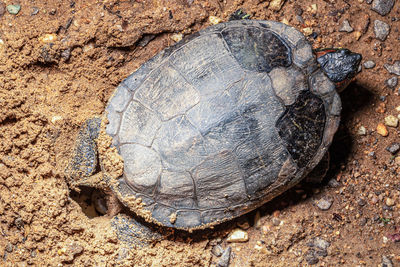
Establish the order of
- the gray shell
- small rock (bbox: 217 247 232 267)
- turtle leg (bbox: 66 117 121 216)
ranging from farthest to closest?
1. small rock (bbox: 217 247 232 267)
2. turtle leg (bbox: 66 117 121 216)
3. the gray shell

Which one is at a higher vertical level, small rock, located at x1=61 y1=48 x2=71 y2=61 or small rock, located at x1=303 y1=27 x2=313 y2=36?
small rock, located at x1=61 y1=48 x2=71 y2=61

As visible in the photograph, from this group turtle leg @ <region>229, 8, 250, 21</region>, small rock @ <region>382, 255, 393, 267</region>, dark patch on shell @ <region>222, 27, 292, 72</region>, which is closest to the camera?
dark patch on shell @ <region>222, 27, 292, 72</region>

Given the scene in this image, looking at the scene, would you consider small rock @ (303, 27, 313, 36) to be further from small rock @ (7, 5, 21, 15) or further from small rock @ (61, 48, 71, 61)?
small rock @ (7, 5, 21, 15)

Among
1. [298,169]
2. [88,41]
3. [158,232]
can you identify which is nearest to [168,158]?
[158,232]

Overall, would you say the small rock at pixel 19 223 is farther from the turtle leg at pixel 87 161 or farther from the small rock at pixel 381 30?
the small rock at pixel 381 30

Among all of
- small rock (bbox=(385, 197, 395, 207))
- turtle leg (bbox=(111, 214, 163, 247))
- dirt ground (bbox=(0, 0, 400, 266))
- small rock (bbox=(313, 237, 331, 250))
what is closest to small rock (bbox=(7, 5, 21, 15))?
dirt ground (bbox=(0, 0, 400, 266))

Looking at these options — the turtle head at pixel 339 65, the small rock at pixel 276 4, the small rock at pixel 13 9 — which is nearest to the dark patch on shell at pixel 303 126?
the turtle head at pixel 339 65
